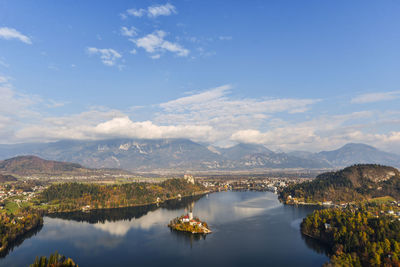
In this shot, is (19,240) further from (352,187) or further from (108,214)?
(352,187)

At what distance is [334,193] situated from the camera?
145 m

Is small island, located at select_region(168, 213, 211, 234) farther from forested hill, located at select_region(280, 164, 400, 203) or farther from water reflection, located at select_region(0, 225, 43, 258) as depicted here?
forested hill, located at select_region(280, 164, 400, 203)

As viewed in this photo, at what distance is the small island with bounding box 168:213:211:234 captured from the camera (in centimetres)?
8456

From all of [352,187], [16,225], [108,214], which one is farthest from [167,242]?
[352,187]

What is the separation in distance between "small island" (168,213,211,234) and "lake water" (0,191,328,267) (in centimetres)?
277

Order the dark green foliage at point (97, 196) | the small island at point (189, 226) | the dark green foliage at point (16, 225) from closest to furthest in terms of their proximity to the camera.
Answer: the dark green foliage at point (16, 225), the small island at point (189, 226), the dark green foliage at point (97, 196)

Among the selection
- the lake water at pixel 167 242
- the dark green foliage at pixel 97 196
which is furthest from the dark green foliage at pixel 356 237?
the dark green foliage at pixel 97 196

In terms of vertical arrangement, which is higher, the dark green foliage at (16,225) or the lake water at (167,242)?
the dark green foliage at (16,225)

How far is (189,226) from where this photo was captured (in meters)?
87.5

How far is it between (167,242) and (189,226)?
14288 mm

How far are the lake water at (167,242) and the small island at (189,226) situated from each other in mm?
2770

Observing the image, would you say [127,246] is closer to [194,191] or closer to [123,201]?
[123,201]

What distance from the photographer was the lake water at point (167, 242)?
61150 millimetres

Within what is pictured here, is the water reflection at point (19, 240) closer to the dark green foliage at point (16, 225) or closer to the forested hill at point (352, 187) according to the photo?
Result: the dark green foliage at point (16, 225)
